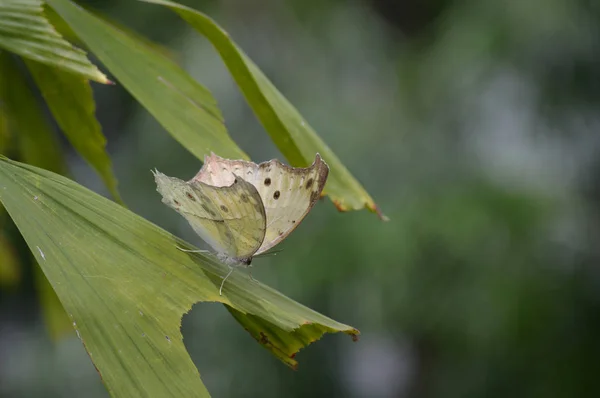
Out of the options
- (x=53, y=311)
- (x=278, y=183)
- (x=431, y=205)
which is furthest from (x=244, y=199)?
(x=431, y=205)

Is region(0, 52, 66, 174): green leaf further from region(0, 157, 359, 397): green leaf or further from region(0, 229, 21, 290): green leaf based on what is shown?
region(0, 157, 359, 397): green leaf

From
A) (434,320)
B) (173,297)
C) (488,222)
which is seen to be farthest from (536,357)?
(173,297)

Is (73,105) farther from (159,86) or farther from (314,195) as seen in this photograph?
(314,195)

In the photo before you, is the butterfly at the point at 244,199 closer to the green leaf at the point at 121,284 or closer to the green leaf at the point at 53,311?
the green leaf at the point at 121,284

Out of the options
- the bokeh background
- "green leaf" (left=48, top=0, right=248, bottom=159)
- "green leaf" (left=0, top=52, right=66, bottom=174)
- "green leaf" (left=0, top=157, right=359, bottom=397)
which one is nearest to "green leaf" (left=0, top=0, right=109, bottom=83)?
"green leaf" (left=48, top=0, right=248, bottom=159)

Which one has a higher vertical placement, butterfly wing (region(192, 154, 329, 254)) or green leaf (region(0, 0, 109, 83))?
green leaf (region(0, 0, 109, 83))
